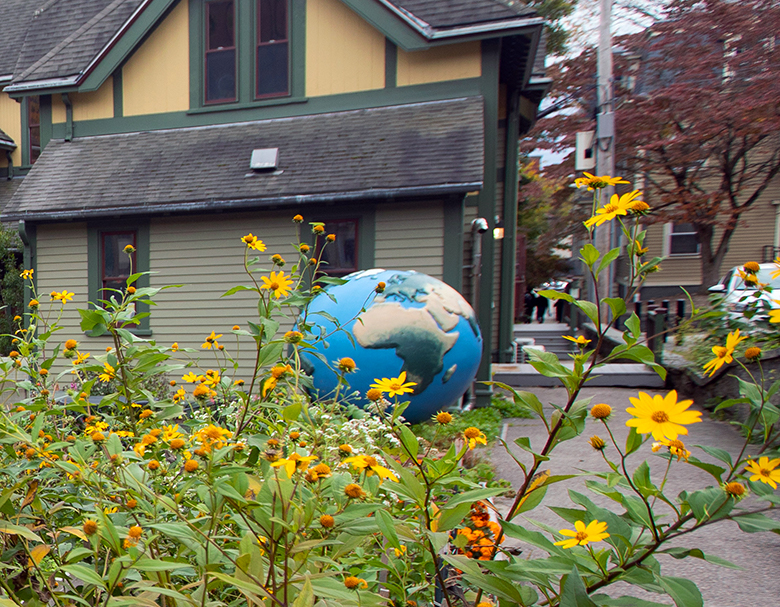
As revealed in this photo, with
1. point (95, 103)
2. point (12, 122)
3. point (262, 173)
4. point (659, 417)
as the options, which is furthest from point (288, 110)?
point (12, 122)

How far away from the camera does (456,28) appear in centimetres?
842

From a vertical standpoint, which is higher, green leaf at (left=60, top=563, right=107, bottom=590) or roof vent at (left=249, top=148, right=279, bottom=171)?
roof vent at (left=249, top=148, right=279, bottom=171)

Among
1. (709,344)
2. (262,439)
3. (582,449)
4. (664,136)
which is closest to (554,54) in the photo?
(664,136)

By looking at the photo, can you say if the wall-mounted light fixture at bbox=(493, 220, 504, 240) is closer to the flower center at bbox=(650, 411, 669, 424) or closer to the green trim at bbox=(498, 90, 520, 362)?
the green trim at bbox=(498, 90, 520, 362)

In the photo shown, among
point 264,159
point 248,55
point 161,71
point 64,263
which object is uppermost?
point 248,55

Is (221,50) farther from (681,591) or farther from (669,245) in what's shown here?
(669,245)

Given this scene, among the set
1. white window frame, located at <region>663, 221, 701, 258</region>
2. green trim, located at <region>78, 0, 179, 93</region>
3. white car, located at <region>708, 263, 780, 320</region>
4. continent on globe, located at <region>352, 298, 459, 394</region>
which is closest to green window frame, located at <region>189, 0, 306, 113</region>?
green trim, located at <region>78, 0, 179, 93</region>

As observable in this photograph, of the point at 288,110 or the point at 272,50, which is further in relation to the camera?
the point at 272,50

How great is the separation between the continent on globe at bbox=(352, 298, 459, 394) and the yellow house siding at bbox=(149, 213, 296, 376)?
4.32 meters

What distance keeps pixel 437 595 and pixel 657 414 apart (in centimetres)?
79

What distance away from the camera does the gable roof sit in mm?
15758

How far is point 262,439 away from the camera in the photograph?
4.61ft

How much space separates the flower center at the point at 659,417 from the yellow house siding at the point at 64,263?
10980 millimetres

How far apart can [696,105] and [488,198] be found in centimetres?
902
